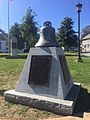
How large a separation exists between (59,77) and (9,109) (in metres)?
1.34

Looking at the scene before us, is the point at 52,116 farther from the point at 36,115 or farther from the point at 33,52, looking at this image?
the point at 33,52

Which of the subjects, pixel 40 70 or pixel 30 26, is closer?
pixel 40 70

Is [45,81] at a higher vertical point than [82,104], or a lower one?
higher

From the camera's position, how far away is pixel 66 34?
5166 cm

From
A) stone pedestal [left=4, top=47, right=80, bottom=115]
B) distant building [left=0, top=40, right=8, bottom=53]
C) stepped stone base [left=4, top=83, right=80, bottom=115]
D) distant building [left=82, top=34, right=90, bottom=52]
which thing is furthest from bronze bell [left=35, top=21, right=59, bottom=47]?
distant building [left=82, top=34, right=90, bottom=52]

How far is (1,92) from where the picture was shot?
263 inches

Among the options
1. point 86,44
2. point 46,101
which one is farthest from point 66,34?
point 46,101

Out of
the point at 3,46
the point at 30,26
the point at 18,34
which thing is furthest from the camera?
the point at 3,46

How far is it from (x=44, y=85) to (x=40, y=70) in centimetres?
41

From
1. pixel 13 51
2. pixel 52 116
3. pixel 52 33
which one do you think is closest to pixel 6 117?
pixel 52 116

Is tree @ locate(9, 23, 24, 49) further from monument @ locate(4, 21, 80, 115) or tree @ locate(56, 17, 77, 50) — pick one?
monument @ locate(4, 21, 80, 115)

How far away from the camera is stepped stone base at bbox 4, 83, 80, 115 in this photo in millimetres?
5102

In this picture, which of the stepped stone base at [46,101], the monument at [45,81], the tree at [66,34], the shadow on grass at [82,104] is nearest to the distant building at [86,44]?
the tree at [66,34]

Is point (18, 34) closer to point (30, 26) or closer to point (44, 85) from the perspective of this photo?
point (30, 26)
